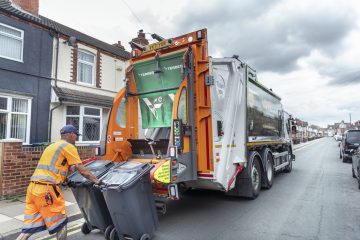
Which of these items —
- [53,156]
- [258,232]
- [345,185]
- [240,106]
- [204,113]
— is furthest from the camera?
[345,185]

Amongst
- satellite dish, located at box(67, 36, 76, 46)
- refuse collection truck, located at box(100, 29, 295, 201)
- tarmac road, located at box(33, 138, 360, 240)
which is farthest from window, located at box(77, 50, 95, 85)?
tarmac road, located at box(33, 138, 360, 240)

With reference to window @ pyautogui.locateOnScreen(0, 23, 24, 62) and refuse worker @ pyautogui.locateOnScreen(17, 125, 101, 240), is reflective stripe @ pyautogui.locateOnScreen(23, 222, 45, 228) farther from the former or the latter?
window @ pyautogui.locateOnScreen(0, 23, 24, 62)

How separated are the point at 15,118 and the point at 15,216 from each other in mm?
6450

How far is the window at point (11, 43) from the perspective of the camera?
1059 cm

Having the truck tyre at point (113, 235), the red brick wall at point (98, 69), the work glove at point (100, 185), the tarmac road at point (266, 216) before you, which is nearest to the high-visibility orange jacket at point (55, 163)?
the work glove at point (100, 185)

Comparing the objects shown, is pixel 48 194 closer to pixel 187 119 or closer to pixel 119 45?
pixel 187 119

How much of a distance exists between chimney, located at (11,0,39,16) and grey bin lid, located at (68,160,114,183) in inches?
428

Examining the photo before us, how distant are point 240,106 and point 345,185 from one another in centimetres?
524

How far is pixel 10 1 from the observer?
12.4 metres

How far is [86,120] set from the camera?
1311cm

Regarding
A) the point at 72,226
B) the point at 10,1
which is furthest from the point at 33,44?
the point at 72,226

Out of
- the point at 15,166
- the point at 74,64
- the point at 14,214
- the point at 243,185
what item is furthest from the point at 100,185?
the point at 74,64

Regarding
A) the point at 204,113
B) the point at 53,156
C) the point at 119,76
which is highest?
the point at 119,76

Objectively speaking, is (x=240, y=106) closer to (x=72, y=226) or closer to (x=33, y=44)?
(x=72, y=226)
